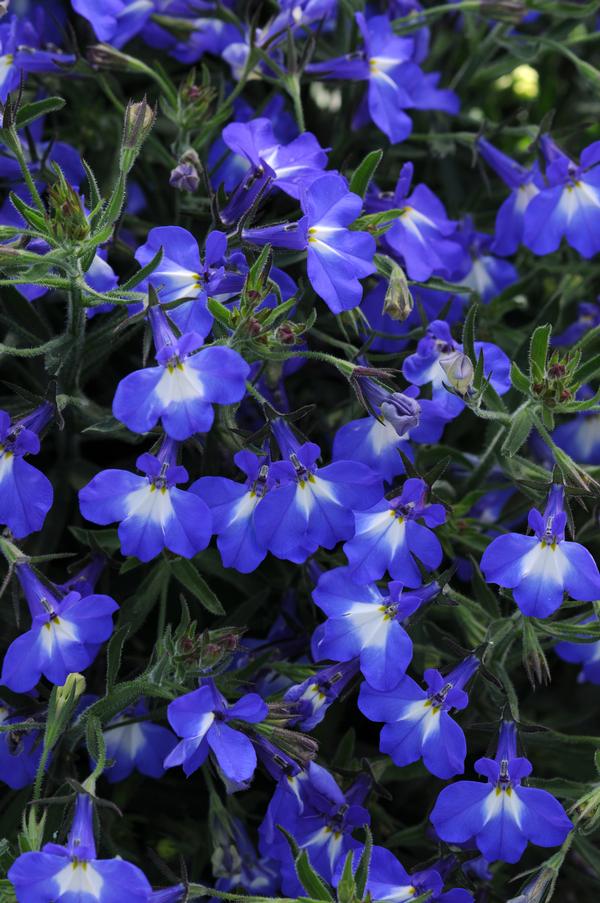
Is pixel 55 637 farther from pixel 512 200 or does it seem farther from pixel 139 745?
pixel 512 200

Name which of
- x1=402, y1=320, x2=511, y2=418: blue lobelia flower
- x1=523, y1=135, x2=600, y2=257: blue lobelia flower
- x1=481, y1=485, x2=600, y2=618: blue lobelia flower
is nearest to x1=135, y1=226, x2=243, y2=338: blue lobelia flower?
→ x1=402, y1=320, x2=511, y2=418: blue lobelia flower

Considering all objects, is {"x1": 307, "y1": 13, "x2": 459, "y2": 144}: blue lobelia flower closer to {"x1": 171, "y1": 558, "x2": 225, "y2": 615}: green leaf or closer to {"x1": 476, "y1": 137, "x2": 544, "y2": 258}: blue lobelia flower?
{"x1": 476, "y1": 137, "x2": 544, "y2": 258}: blue lobelia flower

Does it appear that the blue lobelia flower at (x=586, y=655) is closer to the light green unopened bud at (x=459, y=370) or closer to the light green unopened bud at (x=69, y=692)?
the light green unopened bud at (x=459, y=370)

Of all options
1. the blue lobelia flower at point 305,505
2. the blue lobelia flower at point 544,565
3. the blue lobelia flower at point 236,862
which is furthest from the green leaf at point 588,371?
the blue lobelia flower at point 236,862

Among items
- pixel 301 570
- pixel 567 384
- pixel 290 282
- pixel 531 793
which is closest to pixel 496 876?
pixel 531 793

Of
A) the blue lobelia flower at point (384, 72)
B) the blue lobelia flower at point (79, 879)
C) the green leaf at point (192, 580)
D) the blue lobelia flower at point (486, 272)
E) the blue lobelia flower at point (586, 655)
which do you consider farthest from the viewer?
the blue lobelia flower at point (486, 272)

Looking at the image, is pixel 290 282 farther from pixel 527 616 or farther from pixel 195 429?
pixel 527 616
